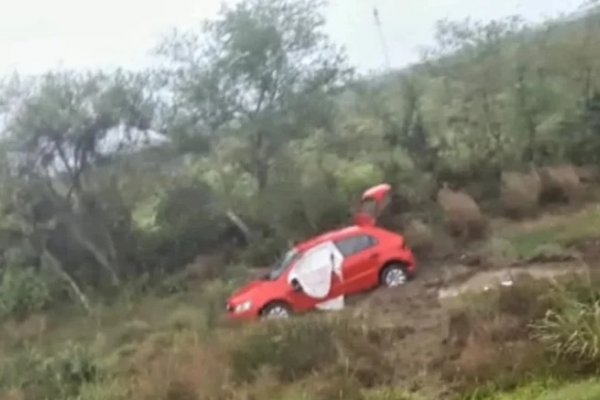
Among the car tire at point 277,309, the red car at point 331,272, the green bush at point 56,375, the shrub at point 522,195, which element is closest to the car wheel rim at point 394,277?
the red car at point 331,272

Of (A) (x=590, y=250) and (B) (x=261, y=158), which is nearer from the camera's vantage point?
(A) (x=590, y=250)

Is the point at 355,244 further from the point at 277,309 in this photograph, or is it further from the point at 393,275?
the point at 277,309

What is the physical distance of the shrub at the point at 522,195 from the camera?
24.2m

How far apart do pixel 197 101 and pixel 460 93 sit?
19.1ft

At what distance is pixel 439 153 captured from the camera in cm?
2612

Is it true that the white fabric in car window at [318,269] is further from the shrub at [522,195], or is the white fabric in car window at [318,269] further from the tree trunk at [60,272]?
the tree trunk at [60,272]

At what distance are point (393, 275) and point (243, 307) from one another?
9.32 feet

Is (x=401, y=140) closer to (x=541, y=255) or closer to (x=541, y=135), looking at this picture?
(x=541, y=135)

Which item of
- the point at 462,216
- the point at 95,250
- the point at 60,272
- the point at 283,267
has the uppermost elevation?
the point at 95,250

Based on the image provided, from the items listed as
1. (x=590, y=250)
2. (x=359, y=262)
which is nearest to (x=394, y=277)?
(x=359, y=262)

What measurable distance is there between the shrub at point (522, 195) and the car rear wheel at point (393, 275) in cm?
483

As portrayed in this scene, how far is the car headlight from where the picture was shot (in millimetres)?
19094

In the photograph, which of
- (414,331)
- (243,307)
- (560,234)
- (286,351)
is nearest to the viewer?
(286,351)

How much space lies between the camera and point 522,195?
79.9ft
